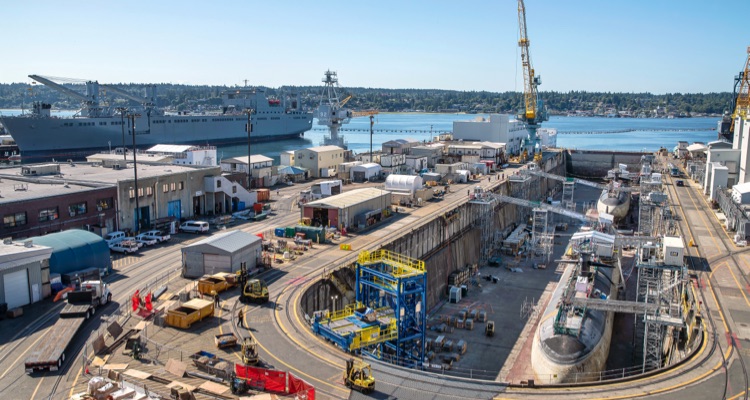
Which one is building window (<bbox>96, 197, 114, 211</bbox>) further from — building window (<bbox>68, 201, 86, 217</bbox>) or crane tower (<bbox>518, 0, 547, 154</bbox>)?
crane tower (<bbox>518, 0, 547, 154</bbox>)

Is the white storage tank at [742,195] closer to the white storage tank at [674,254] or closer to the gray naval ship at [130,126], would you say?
the white storage tank at [674,254]

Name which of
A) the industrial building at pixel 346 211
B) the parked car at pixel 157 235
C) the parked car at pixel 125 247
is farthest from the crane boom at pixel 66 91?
the parked car at pixel 125 247

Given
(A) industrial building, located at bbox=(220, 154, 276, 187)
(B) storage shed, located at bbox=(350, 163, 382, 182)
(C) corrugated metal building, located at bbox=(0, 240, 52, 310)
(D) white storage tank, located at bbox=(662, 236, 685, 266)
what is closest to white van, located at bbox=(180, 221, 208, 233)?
(C) corrugated metal building, located at bbox=(0, 240, 52, 310)

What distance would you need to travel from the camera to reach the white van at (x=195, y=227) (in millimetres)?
46312

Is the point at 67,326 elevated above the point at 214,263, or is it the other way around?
the point at 214,263

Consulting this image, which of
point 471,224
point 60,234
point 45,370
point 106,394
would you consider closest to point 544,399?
point 106,394

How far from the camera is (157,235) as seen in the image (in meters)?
43.2

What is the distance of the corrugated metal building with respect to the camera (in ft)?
91.9

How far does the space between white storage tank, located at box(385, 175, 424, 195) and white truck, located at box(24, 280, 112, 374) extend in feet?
113

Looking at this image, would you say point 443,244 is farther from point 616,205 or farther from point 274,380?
point 274,380

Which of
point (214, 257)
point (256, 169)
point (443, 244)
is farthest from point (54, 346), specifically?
point (256, 169)

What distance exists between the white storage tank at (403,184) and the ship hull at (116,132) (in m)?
44.7

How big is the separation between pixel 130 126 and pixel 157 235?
9194 cm

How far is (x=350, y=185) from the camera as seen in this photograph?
2837 inches
